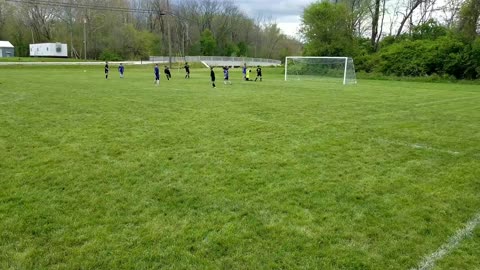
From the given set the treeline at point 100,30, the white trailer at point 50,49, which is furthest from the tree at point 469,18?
the white trailer at point 50,49

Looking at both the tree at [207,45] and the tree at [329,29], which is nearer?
the tree at [329,29]

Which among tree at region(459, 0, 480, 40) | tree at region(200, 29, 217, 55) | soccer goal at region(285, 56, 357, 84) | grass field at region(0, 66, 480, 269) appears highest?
tree at region(200, 29, 217, 55)

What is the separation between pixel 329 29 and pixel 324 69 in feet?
51.4

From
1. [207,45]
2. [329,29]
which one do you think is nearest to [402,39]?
[329,29]

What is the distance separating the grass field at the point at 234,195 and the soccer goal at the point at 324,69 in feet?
78.4

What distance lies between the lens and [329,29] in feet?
154

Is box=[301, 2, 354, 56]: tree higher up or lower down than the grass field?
higher up

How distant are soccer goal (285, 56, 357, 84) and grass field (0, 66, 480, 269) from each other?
23893 mm

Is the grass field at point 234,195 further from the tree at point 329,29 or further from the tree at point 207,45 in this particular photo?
the tree at point 207,45

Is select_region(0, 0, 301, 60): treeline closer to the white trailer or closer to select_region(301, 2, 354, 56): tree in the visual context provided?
the white trailer

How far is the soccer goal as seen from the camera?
32.5 metres

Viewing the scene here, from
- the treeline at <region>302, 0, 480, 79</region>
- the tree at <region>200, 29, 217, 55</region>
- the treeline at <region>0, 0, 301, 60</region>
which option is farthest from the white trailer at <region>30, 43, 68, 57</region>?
the treeline at <region>302, 0, 480, 79</region>

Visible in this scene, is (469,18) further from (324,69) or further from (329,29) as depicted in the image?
(324,69)

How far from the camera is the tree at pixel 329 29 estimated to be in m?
46.7
